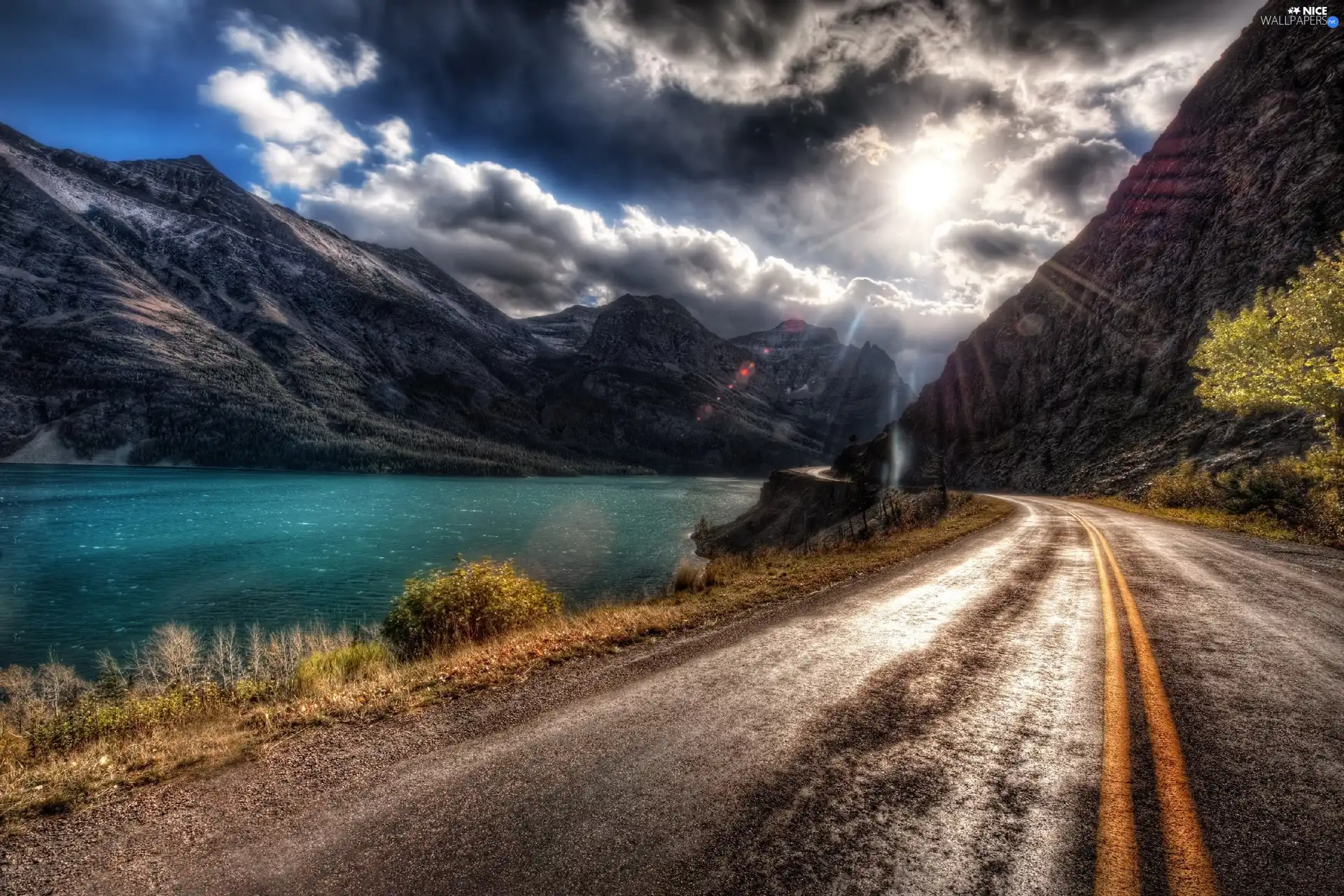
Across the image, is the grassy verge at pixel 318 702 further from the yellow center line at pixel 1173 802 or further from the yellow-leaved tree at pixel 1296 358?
the yellow-leaved tree at pixel 1296 358

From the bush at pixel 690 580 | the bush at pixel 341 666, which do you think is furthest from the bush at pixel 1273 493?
the bush at pixel 341 666

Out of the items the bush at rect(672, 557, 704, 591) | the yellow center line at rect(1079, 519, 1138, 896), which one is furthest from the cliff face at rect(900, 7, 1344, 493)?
the yellow center line at rect(1079, 519, 1138, 896)

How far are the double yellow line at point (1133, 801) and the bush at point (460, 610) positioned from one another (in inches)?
384

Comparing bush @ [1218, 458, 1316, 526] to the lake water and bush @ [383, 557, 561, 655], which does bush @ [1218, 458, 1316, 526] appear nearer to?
bush @ [383, 557, 561, 655]

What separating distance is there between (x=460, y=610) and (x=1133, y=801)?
441 inches

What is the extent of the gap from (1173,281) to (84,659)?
72.4 m

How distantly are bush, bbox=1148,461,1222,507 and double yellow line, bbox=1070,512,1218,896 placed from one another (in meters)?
26.5

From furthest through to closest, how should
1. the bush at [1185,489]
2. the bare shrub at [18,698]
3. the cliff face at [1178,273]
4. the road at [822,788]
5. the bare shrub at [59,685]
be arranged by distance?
the cliff face at [1178,273] → the bush at [1185,489] → the bare shrub at [59,685] → the bare shrub at [18,698] → the road at [822,788]

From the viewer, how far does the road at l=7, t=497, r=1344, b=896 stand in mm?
2963

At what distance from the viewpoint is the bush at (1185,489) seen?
24.8 metres

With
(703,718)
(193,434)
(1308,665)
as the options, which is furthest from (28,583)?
(193,434)

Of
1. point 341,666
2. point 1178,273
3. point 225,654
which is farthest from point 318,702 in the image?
point 1178,273

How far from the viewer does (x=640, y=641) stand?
8.09 metres

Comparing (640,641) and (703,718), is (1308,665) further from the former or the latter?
(640,641)
